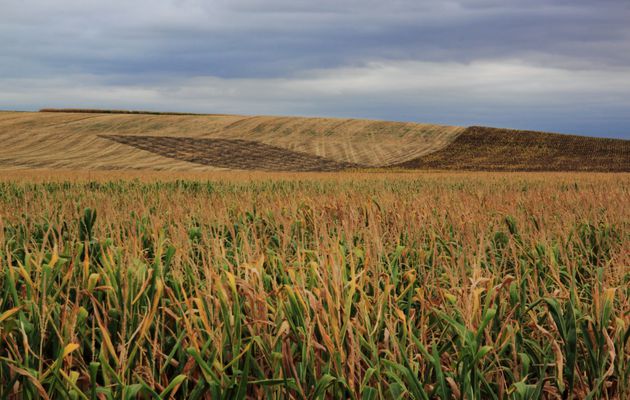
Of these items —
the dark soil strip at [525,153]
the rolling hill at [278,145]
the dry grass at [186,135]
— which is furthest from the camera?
the dark soil strip at [525,153]

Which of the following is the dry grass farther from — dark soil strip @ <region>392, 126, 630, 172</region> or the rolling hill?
dark soil strip @ <region>392, 126, 630, 172</region>

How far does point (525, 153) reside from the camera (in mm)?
52594

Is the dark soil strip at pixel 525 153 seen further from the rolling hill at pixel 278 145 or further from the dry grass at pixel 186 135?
the dry grass at pixel 186 135

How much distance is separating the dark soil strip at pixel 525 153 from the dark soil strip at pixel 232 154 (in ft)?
25.0

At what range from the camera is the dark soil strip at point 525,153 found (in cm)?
Answer: 4641

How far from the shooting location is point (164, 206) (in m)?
8.68

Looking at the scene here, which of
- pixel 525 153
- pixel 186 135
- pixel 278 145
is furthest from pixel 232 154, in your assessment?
pixel 525 153

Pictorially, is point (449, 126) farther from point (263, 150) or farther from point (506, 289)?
point (506, 289)

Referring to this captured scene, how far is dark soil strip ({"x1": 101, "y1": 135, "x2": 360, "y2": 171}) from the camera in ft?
145

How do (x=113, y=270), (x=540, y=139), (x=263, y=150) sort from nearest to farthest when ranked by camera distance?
(x=113, y=270) < (x=263, y=150) < (x=540, y=139)

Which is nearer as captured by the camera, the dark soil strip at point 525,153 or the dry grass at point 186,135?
the dry grass at point 186,135

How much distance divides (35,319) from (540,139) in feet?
198

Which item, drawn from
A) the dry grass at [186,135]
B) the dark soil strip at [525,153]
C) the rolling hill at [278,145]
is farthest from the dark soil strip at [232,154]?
the dark soil strip at [525,153]

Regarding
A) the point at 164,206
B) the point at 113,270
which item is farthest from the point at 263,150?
the point at 113,270
